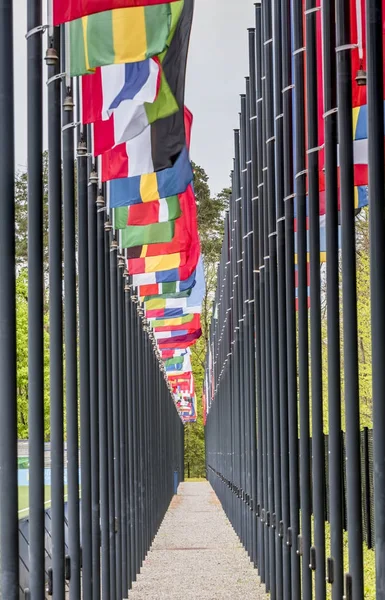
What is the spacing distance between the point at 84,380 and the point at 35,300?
4779mm

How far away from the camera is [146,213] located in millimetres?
20703

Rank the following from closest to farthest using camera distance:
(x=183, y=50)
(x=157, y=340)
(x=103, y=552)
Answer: (x=183, y=50)
(x=103, y=552)
(x=157, y=340)

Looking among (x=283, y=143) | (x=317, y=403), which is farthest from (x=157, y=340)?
(x=317, y=403)

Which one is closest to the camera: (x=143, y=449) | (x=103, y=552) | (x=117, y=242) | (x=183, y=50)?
(x=183, y=50)

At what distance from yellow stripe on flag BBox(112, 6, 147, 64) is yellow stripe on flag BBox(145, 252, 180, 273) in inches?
473

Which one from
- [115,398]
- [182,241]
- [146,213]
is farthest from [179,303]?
[146,213]

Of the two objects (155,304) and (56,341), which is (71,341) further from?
(155,304)

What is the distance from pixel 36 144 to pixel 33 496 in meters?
3.09

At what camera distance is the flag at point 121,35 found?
1211 centimetres

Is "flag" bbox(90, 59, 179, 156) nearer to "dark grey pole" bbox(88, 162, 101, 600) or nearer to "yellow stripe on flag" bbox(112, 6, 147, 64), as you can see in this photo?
"yellow stripe on flag" bbox(112, 6, 147, 64)

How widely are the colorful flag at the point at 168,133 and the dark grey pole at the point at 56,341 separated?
1.30 m

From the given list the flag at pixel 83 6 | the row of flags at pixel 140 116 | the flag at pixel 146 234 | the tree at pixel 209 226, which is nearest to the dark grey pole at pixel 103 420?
the row of flags at pixel 140 116

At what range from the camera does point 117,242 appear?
22.1 m

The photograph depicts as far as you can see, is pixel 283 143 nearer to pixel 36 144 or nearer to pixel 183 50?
pixel 183 50
